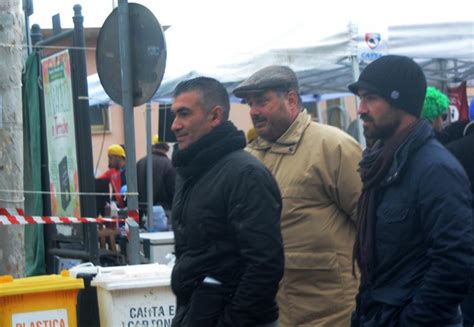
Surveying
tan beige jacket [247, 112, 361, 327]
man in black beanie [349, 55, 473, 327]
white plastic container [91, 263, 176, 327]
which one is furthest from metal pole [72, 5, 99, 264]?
man in black beanie [349, 55, 473, 327]

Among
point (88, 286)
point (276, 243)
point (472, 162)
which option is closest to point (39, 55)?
point (88, 286)

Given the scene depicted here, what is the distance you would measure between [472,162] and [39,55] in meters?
4.57

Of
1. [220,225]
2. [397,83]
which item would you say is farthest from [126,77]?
[397,83]

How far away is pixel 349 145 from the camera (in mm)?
5121

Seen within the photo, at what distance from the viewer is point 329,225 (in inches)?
197

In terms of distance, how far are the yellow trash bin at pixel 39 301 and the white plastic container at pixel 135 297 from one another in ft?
0.84

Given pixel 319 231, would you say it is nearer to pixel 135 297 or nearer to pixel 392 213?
pixel 392 213

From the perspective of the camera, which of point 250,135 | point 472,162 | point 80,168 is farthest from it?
point 250,135

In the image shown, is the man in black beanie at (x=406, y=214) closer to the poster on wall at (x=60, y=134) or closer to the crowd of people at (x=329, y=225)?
the crowd of people at (x=329, y=225)

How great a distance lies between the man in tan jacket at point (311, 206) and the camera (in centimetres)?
497

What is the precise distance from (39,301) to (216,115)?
2.71 meters

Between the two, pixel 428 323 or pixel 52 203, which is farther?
pixel 52 203

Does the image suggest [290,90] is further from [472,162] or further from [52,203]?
[52,203]

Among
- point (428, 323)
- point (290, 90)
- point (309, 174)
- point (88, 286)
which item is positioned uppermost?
point (290, 90)
